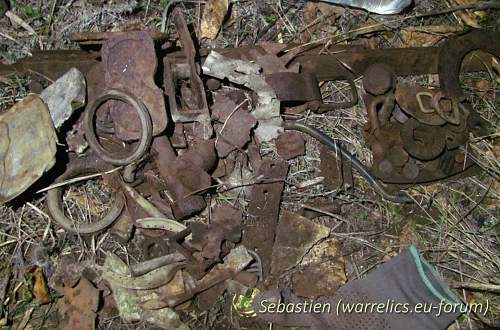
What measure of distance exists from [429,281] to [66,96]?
219 cm

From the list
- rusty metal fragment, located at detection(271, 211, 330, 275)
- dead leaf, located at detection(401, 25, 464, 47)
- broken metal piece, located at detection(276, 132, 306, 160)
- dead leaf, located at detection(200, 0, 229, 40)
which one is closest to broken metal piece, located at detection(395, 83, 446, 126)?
dead leaf, located at detection(401, 25, 464, 47)

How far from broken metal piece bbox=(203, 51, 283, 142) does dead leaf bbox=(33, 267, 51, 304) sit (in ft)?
4.59

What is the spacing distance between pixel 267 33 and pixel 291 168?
81 cm

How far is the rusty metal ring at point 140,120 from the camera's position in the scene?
7.46ft

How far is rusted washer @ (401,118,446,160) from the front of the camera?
8.45 ft

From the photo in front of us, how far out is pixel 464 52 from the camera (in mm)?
2701

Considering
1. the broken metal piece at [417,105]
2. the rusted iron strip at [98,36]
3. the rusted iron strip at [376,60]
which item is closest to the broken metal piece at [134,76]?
the rusted iron strip at [98,36]

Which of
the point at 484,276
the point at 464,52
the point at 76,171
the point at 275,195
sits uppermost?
the point at 464,52

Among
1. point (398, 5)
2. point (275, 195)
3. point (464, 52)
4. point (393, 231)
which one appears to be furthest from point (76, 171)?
point (464, 52)

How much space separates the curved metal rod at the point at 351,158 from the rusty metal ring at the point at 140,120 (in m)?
0.77

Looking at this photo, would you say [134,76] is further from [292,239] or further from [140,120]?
[292,239]

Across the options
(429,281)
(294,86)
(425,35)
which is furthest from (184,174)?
(425,35)

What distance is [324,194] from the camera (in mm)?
2617

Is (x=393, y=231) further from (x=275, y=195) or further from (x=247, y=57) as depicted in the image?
(x=247, y=57)
